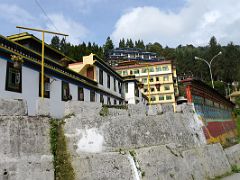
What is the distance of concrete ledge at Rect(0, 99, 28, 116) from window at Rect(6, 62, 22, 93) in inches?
208

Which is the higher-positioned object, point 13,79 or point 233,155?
point 13,79

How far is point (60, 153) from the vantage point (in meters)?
9.50

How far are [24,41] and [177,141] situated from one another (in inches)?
602

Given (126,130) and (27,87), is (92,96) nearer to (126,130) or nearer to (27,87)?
(27,87)

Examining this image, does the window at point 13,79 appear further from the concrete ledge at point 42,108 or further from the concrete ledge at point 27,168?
the concrete ledge at point 27,168

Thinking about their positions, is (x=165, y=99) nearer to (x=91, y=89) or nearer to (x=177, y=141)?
(x=91, y=89)

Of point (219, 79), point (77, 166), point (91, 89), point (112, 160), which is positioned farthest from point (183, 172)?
point (219, 79)

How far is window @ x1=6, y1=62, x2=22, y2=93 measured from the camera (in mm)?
13875

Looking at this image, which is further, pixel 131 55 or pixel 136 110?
pixel 131 55

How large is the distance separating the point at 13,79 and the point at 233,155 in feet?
57.9

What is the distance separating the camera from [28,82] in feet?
50.6

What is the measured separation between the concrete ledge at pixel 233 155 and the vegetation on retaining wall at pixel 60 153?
13.9m

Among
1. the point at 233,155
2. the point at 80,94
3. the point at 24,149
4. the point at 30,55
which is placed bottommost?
the point at 233,155

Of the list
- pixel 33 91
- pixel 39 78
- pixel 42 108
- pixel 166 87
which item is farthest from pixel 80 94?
pixel 166 87
